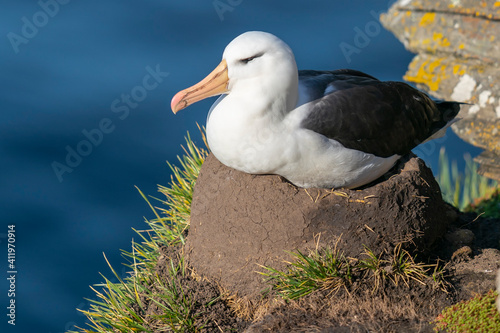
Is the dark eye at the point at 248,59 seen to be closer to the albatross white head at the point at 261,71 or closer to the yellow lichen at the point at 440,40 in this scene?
the albatross white head at the point at 261,71

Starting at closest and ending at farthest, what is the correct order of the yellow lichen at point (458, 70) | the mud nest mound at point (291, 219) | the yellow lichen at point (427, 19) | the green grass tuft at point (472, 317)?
the green grass tuft at point (472, 317)
the mud nest mound at point (291, 219)
the yellow lichen at point (458, 70)
the yellow lichen at point (427, 19)

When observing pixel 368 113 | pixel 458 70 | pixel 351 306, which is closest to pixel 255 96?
pixel 368 113

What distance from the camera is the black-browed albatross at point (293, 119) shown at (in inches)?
178

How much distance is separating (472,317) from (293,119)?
5.54 feet

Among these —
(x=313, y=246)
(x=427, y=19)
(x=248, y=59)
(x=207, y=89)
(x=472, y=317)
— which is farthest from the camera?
(x=427, y=19)

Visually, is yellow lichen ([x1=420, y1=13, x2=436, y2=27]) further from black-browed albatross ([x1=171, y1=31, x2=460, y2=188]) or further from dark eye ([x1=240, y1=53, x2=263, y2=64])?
dark eye ([x1=240, y1=53, x2=263, y2=64])

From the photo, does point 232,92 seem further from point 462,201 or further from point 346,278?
point 462,201

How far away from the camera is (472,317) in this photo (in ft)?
14.3

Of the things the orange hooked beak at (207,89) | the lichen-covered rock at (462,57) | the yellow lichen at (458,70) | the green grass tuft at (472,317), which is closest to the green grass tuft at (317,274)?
the green grass tuft at (472,317)

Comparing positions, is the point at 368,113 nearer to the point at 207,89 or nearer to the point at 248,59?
the point at 248,59

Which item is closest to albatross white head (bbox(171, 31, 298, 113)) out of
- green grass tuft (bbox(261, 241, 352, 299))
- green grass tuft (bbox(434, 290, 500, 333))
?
green grass tuft (bbox(261, 241, 352, 299))

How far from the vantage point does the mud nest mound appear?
191 inches

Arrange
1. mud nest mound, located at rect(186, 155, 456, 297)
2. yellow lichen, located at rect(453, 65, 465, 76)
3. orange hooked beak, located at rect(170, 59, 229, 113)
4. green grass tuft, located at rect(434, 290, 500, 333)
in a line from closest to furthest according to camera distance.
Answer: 1. green grass tuft, located at rect(434, 290, 500, 333)
2. orange hooked beak, located at rect(170, 59, 229, 113)
3. mud nest mound, located at rect(186, 155, 456, 297)
4. yellow lichen, located at rect(453, 65, 465, 76)

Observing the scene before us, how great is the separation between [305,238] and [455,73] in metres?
3.66
